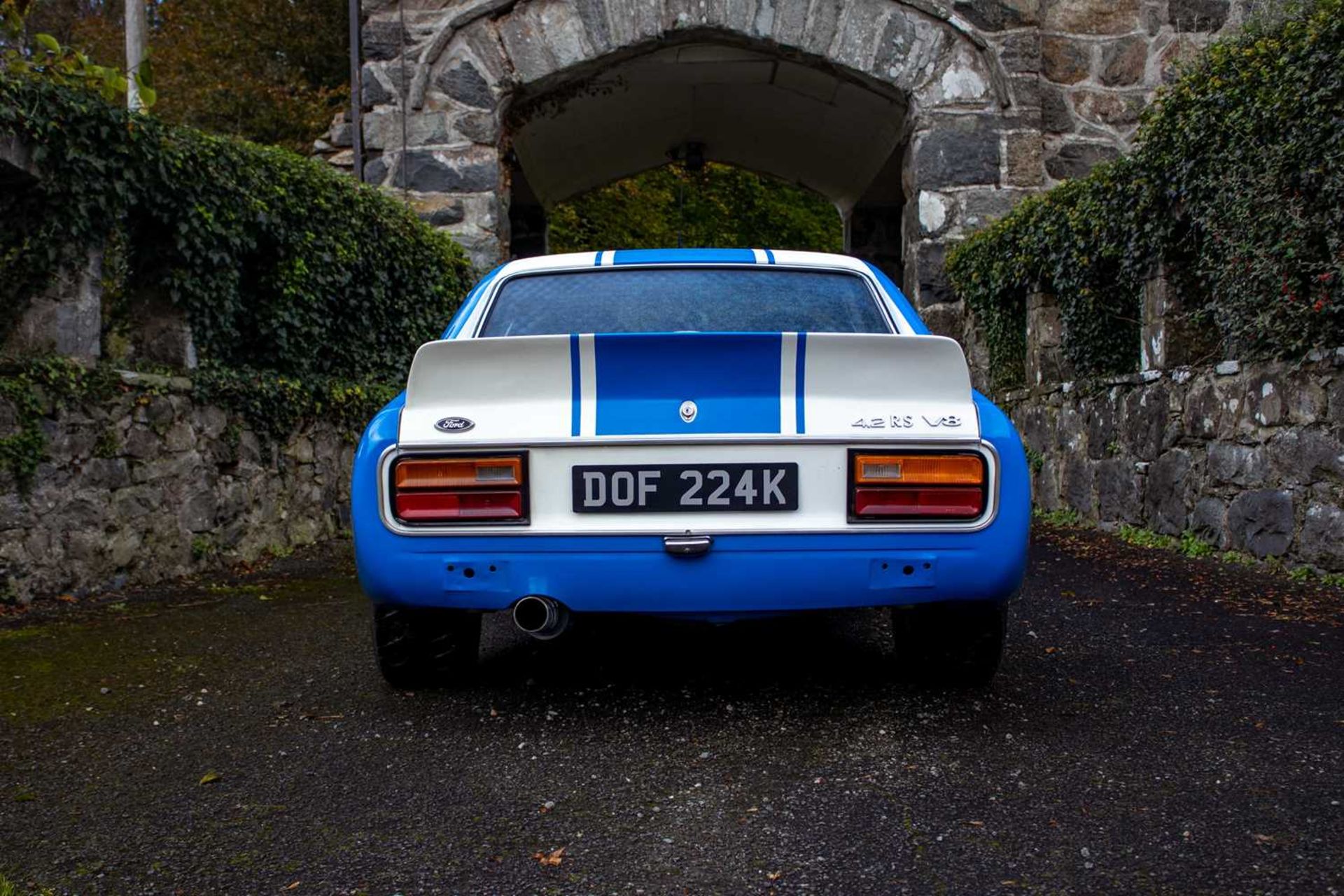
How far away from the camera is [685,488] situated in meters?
2.81

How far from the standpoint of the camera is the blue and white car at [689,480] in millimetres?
2795

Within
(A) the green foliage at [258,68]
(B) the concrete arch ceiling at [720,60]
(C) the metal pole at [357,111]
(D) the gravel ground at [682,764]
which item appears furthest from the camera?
(A) the green foliage at [258,68]

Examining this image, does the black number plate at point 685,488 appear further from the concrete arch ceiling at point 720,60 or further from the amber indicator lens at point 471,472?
the concrete arch ceiling at point 720,60

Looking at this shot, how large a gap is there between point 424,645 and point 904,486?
4.85 feet

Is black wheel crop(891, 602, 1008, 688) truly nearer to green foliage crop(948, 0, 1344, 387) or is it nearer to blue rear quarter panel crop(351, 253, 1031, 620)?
blue rear quarter panel crop(351, 253, 1031, 620)

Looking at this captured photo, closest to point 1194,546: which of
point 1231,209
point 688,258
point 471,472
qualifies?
point 1231,209

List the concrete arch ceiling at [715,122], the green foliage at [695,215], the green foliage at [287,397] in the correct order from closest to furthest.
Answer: the green foliage at [287,397] → the concrete arch ceiling at [715,122] → the green foliage at [695,215]

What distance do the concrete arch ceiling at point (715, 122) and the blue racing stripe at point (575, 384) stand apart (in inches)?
300

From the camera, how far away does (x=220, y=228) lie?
5.89 m

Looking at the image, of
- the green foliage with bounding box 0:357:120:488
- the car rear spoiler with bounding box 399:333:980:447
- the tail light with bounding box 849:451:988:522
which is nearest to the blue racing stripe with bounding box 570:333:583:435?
the car rear spoiler with bounding box 399:333:980:447

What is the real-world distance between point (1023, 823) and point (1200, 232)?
15.5ft

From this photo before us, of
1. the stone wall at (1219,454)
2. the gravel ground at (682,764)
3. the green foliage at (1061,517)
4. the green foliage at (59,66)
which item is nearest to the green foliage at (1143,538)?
the stone wall at (1219,454)

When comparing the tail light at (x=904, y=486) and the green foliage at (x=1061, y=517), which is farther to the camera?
the green foliage at (x=1061, y=517)

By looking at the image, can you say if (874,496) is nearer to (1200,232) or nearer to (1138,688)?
(1138,688)
